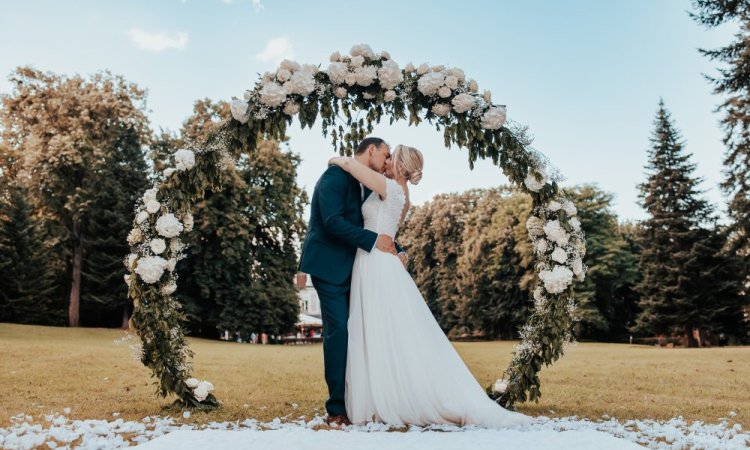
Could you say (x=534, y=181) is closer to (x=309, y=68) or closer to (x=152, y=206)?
(x=309, y=68)

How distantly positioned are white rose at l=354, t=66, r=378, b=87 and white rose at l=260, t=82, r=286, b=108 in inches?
34.3

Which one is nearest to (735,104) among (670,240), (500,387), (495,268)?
(670,240)

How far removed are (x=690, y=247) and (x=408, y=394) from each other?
33.8 metres

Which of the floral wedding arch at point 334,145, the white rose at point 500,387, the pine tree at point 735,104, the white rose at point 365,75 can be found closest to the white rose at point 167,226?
the floral wedding arch at point 334,145

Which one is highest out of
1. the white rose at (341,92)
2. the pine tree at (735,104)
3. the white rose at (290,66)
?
the pine tree at (735,104)

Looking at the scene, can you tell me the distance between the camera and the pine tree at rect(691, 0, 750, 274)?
69.9 ft

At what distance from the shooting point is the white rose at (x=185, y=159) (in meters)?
7.14

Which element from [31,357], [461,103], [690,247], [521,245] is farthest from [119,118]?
[690,247]

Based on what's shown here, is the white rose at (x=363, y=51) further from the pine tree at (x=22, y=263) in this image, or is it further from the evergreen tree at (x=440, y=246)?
the evergreen tree at (x=440, y=246)

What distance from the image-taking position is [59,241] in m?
32.0

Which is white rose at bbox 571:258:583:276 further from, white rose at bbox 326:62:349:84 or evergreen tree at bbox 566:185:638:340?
evergreen tree at bbox 566:185:638:340

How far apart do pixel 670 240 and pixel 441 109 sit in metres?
32.1

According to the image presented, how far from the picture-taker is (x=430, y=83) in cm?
720

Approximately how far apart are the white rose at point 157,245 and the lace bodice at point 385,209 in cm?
249
